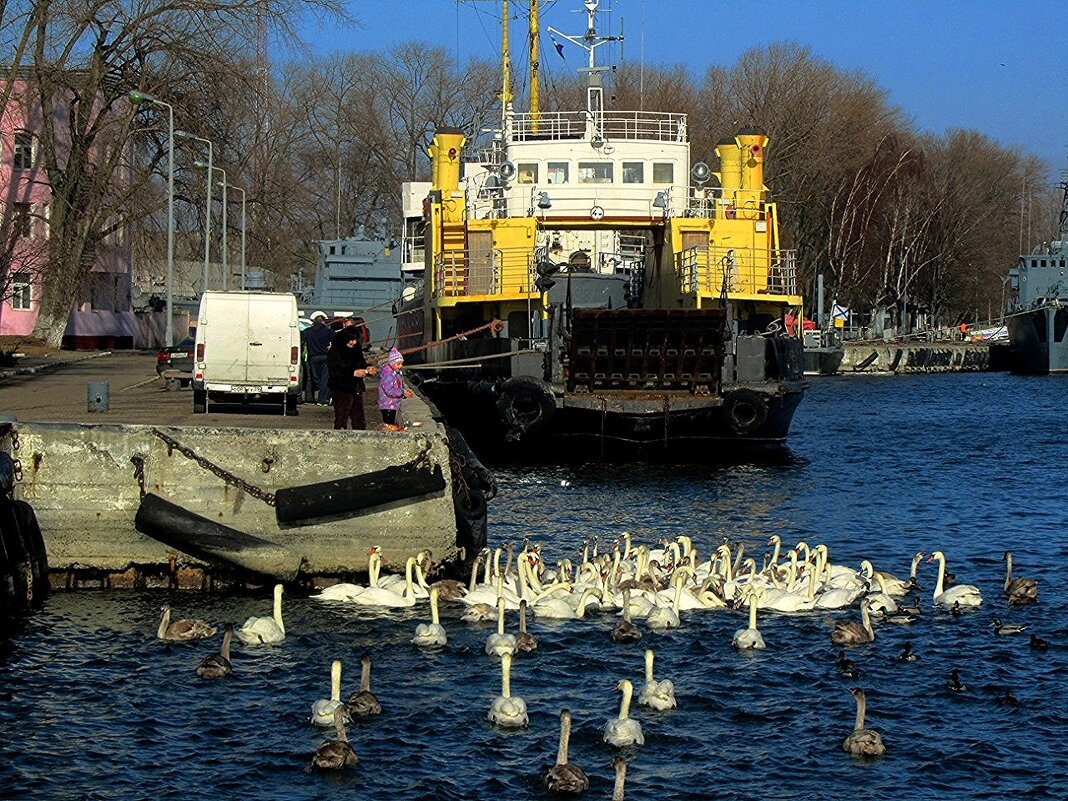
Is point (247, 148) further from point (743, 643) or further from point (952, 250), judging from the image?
point (743, 643)

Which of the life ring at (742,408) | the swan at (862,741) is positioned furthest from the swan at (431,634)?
the life ring at (742,408)

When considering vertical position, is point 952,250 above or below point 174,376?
above

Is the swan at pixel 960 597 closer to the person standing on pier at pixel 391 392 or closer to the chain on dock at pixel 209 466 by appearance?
the person standing on pier at pixel 391 392

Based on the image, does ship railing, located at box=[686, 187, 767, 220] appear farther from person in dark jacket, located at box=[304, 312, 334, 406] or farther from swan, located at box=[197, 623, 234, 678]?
swan, located at box=[197, 623, 234, 678]

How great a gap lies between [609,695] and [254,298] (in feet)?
41.1

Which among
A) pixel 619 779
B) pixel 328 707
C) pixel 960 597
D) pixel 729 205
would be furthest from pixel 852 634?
pixel 729 205

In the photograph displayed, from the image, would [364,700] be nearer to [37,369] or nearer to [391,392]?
[391,392]

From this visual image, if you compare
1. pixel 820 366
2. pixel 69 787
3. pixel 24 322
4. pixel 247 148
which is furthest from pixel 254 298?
pixel 820 366

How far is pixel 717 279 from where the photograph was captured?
37.1 metres

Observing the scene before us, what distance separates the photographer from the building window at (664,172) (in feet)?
134

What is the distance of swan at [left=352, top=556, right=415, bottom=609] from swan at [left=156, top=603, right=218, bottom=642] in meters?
1.91

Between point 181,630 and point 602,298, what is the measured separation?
22.2m

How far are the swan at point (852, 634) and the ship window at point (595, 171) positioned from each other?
25043 mm

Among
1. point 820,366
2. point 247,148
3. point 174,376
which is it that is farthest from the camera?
point 820,366
